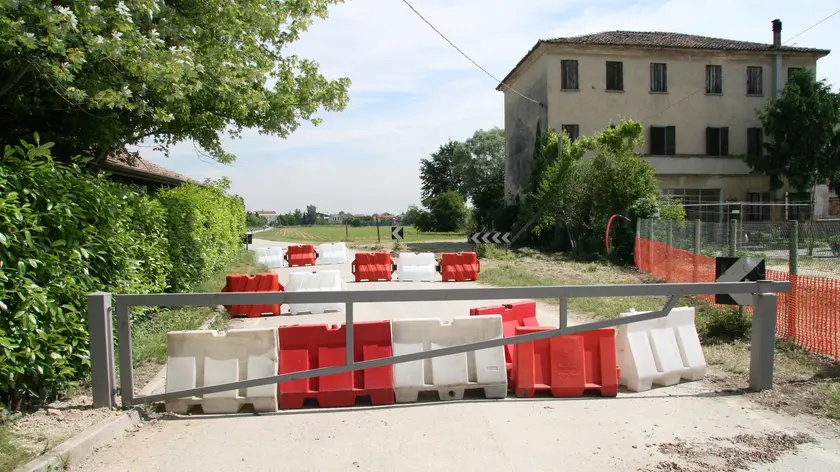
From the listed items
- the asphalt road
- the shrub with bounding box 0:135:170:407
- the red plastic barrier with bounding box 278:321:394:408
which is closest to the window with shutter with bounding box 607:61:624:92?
the asphalt road

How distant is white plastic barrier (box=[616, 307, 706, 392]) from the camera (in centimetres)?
618

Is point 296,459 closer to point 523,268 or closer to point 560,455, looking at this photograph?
point 560,455

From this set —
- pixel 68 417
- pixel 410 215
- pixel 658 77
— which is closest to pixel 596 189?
pixel 658 77

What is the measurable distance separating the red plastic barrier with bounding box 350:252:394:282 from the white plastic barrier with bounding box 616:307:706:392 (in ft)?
39.0

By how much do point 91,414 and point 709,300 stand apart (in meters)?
9.85

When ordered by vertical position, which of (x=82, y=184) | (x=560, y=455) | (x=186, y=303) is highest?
(x=82, y=184)

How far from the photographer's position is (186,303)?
5.20m

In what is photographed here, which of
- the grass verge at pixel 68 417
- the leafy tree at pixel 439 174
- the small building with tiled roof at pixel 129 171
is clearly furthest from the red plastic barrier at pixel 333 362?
the leafy tree at pixel 439 174

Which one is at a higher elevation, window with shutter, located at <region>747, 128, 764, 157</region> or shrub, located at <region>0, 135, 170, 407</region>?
window with shutter, located at <region>747, 128, 764, 157</region>

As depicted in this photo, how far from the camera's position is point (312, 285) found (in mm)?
12359

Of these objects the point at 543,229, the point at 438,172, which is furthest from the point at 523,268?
the point at 438,172

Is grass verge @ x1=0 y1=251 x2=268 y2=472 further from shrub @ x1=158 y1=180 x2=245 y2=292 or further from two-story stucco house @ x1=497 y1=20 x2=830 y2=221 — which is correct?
two-story stucco house @ x1=497 y1=20 x2=830 y2=221

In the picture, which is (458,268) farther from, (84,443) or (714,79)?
(714,79)

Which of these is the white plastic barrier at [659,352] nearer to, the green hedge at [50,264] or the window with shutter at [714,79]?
the green hedge at [50,264]
